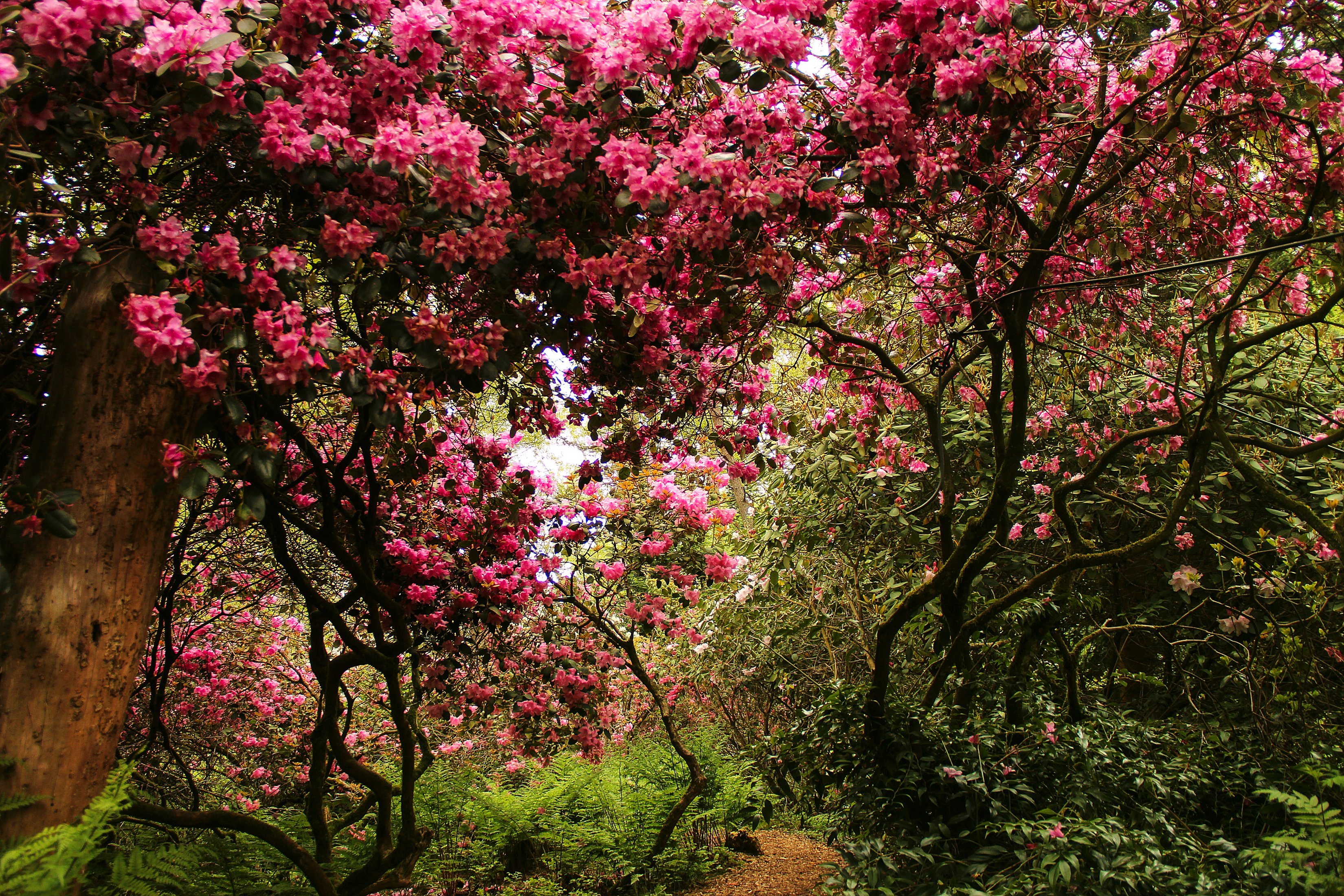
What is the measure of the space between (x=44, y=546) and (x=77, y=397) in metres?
0.32

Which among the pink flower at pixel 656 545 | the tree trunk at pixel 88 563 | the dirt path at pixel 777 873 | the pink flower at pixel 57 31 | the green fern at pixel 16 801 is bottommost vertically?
the dirt path at pixel 777 873

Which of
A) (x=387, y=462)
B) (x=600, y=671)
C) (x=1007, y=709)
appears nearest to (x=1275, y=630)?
(x=1007, y=709)

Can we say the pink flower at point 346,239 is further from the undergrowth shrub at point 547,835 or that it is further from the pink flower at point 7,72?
the undergrowth shrub at point 547,835

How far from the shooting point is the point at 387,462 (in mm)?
3229

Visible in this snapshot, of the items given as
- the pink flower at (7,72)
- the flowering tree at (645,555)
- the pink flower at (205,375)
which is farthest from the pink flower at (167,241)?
the flowering tree at (645,555)

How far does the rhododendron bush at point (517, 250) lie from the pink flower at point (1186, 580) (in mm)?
17

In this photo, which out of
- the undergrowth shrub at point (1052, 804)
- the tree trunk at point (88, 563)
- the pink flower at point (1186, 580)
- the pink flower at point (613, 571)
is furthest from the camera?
the pink flower at point (613, 571)

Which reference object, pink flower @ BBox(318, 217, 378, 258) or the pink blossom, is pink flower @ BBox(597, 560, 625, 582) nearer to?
pink flower @ BBox(318, 217, 378, 258)

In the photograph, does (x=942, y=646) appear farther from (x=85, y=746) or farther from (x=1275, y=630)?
(x=85, y=746)

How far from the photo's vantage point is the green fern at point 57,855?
1.40 meters

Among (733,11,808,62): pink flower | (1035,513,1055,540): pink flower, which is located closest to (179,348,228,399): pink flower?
(733,11,808,62): pink flower

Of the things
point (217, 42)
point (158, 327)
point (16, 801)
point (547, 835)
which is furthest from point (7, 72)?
point (547, 835)

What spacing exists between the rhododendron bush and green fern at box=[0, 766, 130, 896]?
0.12 metres

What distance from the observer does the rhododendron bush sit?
1.66 meters
